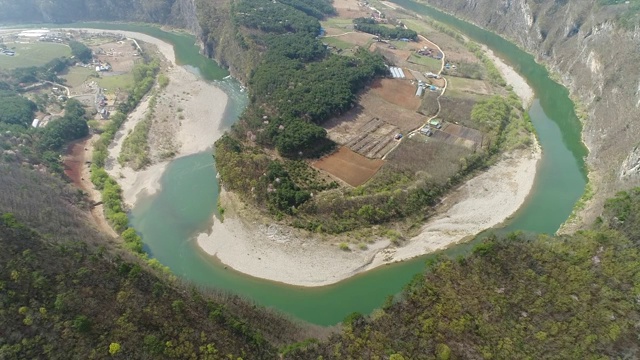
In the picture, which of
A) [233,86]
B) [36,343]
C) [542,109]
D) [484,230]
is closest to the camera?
[36,343]

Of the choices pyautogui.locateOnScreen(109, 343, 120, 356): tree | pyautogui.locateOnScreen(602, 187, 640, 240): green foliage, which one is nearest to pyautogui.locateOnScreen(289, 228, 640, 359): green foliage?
pyautogui.locateOnScreen(602, 187, 640, 240): green foliage

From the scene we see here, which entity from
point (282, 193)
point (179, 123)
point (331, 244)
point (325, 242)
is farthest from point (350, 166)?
point (179, 123)

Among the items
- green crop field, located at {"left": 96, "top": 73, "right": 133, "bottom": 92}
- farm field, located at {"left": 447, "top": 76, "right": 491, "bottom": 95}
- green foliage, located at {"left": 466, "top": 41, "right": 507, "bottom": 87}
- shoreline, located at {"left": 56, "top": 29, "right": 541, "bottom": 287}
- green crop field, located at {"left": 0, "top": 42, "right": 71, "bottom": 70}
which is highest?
green foliage, located at {"left": 466, "top": 41, "right": 507, "bottom": 87}

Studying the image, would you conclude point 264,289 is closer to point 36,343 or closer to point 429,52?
point 36,343

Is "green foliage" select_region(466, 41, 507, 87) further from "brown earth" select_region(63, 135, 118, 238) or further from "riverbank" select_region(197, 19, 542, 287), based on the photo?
"brown earth" select_region(63, 135, 118, 238)

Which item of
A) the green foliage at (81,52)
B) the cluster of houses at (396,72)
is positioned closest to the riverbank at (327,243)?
the cluster of houses at (396,72)

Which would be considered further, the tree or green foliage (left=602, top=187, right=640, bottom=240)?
green foliage (left=602, top=187, right=640, bottom=240)

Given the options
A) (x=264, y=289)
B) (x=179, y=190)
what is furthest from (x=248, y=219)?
(x=179, y=190)
